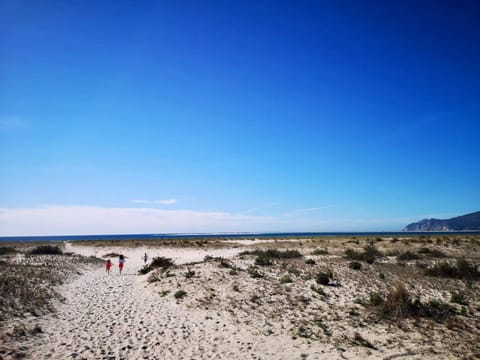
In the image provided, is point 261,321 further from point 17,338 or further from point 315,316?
point 17,338

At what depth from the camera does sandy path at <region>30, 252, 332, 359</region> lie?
8578 millimetres

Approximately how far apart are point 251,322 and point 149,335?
12.6ft

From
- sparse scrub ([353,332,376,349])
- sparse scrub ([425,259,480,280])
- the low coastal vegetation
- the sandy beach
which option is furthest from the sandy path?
sparse scrub ([425,259,480,280])

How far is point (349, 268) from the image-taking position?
2080 cm

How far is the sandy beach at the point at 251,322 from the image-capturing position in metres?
8.55

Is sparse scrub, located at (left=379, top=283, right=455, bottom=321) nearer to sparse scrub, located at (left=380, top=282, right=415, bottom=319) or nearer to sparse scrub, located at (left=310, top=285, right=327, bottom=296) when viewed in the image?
sparse scrub, located at (left=380, top=282, right=415, bottom=319)

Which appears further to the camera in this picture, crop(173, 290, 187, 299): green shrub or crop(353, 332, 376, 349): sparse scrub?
crop(173, 290, 187, 299): green shrub

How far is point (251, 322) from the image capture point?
11.3 metres

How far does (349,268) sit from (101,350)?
56.5 ft

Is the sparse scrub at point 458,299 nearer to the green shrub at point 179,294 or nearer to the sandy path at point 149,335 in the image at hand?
the sandy path at point 149,335

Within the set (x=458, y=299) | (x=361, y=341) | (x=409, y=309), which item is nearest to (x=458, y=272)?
(x=458, y=299)

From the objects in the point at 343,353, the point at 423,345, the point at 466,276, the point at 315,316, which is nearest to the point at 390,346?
the point at 423,345

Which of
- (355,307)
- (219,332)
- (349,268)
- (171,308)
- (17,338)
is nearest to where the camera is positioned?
(17,338)

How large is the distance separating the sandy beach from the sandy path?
0.11 feet
